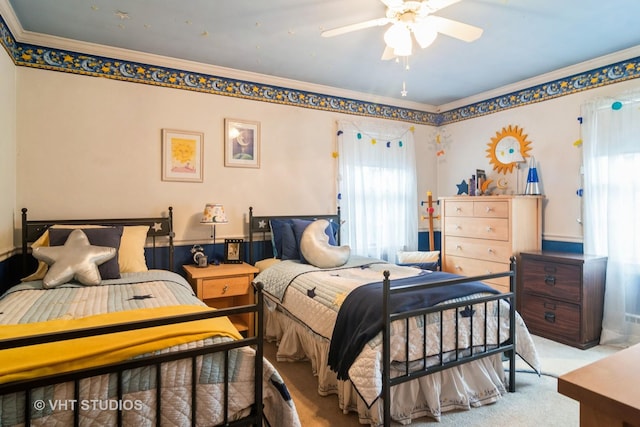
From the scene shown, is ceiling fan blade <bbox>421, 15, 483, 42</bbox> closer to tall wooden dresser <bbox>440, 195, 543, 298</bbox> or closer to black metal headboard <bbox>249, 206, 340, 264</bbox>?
tall wooden dresser <bbox>440, 195, 543, 298</bbox>

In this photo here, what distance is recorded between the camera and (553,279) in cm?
340

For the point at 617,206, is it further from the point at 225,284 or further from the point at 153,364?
the point at 153,364

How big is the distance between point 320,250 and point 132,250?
61.8 inches

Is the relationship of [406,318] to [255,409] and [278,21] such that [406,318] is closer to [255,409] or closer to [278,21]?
[255,409]

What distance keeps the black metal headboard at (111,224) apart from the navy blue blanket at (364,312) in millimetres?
1954

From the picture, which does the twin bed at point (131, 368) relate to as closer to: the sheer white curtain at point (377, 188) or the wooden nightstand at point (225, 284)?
the wooden nightstand at point (225, 284)

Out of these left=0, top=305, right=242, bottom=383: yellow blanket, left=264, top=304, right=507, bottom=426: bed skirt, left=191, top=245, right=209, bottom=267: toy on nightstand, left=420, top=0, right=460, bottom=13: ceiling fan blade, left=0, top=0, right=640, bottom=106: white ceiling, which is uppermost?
left=0, top=0, right=640, bottom=106: white ceiling

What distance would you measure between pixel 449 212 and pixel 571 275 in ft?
4.79

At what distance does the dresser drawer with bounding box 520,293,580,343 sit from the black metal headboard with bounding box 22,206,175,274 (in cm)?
353

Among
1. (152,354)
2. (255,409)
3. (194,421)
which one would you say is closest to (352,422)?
(255,409)

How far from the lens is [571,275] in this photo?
3.26 meters

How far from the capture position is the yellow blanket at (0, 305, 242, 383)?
121 centimetres

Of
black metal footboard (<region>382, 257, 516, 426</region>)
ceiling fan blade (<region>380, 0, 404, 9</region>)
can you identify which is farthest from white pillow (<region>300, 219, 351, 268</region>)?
ceiling fan blade (<region>380, 0, 404, 9</region>)

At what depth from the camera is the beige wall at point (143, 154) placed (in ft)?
9.86
